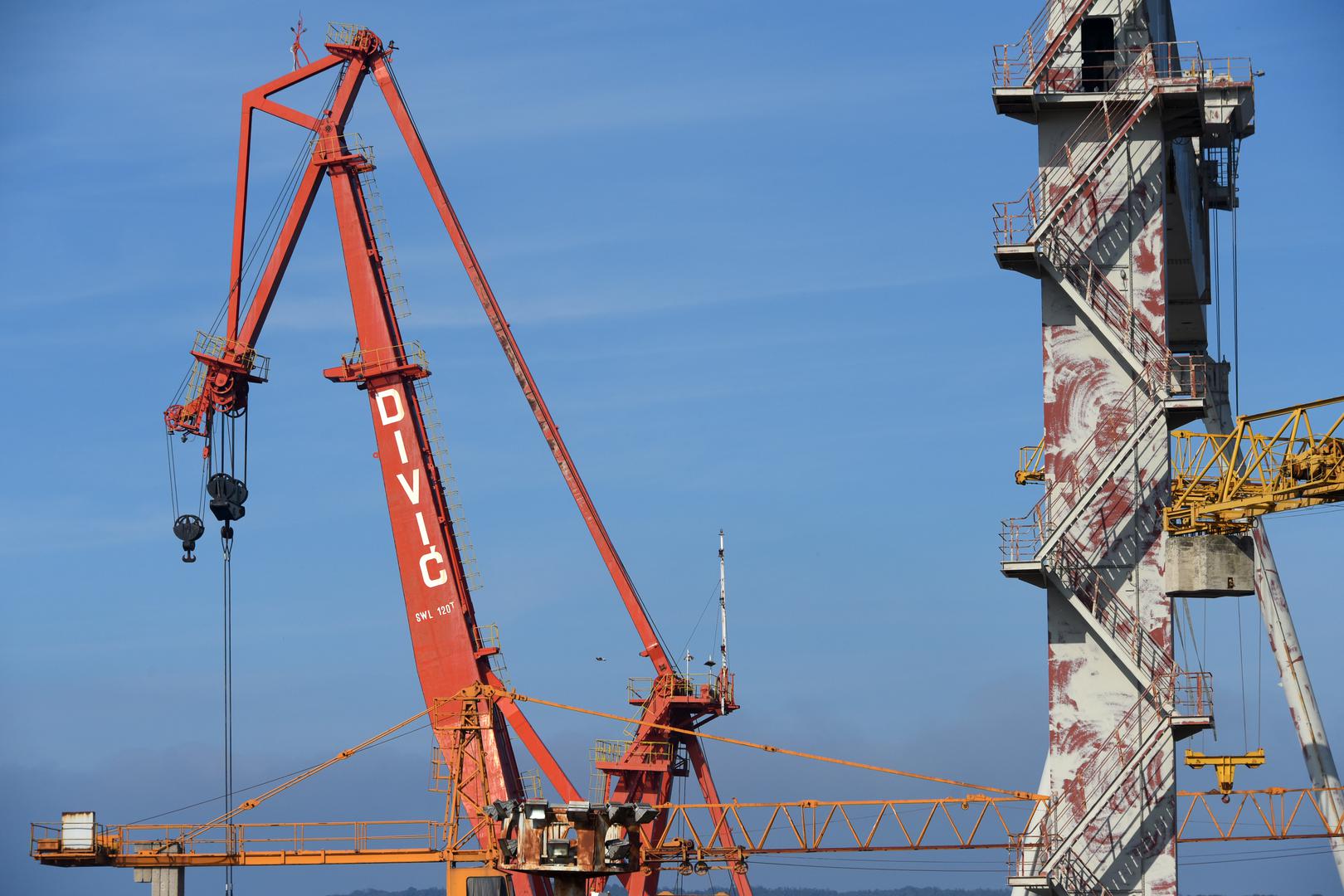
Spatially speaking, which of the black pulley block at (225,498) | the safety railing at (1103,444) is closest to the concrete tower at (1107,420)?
the safety railing at (1103,444)

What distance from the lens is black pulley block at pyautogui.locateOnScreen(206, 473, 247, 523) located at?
72750 millimetres

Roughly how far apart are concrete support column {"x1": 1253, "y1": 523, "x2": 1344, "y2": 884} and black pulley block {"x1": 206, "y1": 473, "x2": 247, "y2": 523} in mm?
35099

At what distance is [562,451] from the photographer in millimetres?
78125

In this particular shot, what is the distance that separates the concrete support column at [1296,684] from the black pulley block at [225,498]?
35.1m

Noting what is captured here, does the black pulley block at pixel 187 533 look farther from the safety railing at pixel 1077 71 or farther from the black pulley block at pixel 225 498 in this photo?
the safety railing at pixel 1077 71

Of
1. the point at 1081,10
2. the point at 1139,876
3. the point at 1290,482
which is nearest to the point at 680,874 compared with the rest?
the point at 1139,876

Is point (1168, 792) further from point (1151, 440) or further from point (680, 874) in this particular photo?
point (680, 874)

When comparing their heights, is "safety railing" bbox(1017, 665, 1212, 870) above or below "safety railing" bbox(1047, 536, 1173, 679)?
below

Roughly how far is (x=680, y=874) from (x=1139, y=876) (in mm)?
21967

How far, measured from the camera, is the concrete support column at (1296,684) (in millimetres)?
65188

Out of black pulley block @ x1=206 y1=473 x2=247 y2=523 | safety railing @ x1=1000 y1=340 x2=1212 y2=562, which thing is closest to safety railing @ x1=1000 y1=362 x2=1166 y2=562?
safety railing @ x1=1000 y1=340 x2=1212 y2=562

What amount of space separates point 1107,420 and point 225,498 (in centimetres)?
3272

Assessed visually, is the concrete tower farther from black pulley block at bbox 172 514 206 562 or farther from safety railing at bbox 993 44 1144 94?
black pulley block at bbox 172 514 206 562

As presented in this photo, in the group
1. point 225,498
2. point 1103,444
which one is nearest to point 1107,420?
point 1103,444
